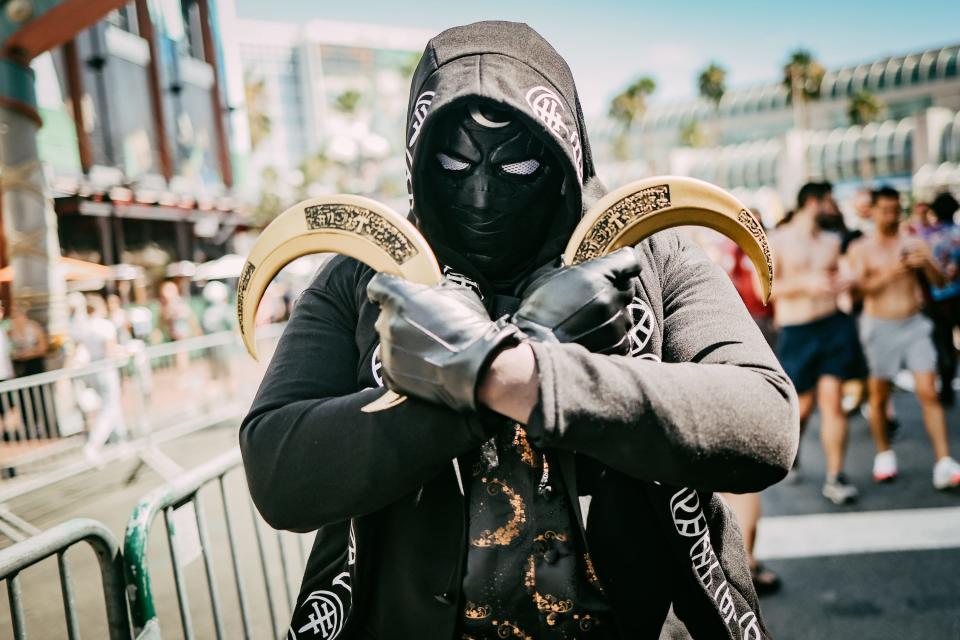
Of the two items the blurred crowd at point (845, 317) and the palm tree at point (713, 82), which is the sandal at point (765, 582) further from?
the palm tree at point (713, 82)

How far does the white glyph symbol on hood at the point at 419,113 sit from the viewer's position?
1316 millimetres

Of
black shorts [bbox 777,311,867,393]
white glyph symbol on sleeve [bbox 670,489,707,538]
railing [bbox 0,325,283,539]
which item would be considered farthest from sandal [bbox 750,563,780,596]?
railing [bbox 0,325,283,539]

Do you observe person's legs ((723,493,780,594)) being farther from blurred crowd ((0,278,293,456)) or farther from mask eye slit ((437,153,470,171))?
blurred crowd ((0,278,293,456))

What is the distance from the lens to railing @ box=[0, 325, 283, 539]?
19.5 feet

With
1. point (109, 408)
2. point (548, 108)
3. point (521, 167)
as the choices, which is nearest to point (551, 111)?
point (548, 108)

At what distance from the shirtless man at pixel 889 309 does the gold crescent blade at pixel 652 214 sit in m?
4.57

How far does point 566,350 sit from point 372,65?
6023 inches

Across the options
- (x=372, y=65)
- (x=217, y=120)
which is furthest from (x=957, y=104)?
(x=372, y=65)

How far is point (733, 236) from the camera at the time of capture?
1284mm

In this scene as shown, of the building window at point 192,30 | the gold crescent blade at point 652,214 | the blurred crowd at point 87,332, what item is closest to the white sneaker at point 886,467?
the gold crescent blade at point 652,214

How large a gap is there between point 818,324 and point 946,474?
1.34 m

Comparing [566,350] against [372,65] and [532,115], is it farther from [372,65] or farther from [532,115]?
[372,65]

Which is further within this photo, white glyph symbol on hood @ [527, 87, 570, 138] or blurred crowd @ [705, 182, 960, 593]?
blurred crowd @ [705, 182, 960, 593]

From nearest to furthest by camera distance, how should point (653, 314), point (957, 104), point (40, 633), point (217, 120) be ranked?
point (653, 314) → point (40, 633) → point (217, 120) → point (957, 104)
